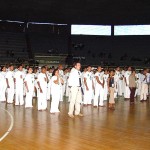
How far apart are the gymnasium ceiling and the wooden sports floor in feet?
52.1

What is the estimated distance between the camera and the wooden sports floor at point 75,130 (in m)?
7.38

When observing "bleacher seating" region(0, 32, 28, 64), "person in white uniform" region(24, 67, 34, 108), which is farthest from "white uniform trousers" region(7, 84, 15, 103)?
"bleacher seating" region(0, 32, 28, 64)

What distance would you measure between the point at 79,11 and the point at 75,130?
845 inches

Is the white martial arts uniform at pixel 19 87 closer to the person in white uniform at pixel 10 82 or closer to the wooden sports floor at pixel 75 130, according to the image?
the person in white uniform at pixel 10 82

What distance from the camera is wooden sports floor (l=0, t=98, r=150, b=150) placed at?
7375 millimetres

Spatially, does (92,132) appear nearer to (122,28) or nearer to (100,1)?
(100,1)

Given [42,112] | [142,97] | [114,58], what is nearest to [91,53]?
[114,58]

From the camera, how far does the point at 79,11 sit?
29.0 metres

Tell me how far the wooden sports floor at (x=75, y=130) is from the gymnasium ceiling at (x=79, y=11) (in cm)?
1587

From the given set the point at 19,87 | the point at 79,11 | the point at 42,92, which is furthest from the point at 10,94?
the point at 79,11

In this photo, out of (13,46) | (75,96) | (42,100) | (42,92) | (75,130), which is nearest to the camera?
(75,130)

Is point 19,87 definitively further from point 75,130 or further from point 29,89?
point 75,130

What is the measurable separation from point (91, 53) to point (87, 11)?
5.30 meters

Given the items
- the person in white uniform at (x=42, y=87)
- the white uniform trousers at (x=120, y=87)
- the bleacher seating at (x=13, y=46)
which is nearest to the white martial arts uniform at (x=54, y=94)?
the person in white uniform at (x=42, y=87)
